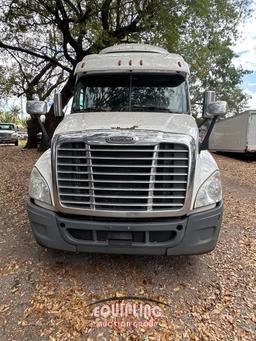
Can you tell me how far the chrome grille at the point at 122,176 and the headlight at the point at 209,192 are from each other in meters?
0.20

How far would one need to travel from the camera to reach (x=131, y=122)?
341cm

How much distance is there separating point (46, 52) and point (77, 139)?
12.2 meters

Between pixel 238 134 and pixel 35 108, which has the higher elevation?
pixel 35 108

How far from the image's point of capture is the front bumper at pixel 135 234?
3018mm

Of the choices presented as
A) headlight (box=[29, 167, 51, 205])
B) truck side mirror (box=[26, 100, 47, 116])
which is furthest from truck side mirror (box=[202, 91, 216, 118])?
headlight (box=[29, 167, 51, 205])

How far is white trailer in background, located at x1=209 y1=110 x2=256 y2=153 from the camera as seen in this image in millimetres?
15366

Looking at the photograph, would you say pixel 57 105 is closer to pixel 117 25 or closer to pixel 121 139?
pixel 121 139

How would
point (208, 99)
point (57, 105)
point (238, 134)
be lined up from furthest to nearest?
point (238, 134), point (57, 105), point (208, 99)

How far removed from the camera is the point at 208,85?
3384 centimetres

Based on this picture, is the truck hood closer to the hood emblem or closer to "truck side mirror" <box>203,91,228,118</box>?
the hood emblem

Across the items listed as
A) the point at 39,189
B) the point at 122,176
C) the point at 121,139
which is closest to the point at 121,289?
→ the point at 122,176

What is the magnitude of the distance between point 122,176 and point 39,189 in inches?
37.7

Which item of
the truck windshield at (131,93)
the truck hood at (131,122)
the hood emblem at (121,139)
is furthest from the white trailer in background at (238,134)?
the hood emblem at (121,139)

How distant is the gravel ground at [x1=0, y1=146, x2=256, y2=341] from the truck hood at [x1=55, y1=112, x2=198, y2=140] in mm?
1650
